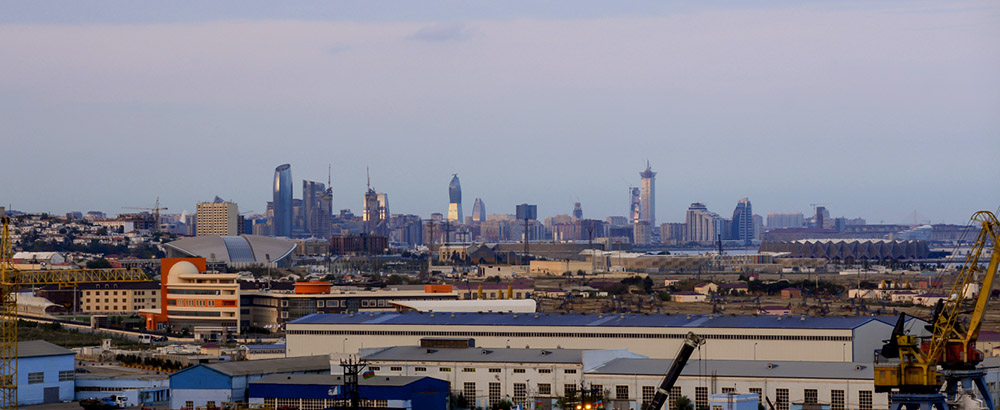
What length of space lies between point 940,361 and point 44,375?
77.3 ft

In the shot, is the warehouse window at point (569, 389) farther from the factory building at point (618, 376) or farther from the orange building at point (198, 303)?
the orange building at point (198, 303)

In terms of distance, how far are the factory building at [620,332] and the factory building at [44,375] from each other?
10692 millimetres

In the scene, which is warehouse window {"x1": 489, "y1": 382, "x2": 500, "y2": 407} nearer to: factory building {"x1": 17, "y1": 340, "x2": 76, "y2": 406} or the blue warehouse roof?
the blue warehouse roof

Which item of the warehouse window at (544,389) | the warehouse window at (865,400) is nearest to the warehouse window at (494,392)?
the warehouse window at (544,389)

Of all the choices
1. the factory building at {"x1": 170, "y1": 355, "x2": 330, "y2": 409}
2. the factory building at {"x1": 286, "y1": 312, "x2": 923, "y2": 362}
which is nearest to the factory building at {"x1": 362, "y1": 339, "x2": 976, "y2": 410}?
the factory building at {"x1": 286, "y1": 312, "x2": 923, "y2": 362}

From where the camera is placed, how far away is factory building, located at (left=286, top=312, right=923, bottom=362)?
141ft

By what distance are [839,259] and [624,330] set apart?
141899 mm

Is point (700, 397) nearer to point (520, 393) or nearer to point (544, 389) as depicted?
point (544, 389)

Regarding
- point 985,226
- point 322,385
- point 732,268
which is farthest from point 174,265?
point 732,268

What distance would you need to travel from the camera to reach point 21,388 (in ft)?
131

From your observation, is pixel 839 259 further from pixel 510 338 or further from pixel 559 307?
pixel 510 338

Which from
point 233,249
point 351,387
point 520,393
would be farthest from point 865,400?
point 233,249

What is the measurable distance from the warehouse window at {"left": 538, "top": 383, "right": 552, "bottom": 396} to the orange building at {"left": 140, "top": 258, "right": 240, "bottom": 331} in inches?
1401

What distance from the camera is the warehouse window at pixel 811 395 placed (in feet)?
118
